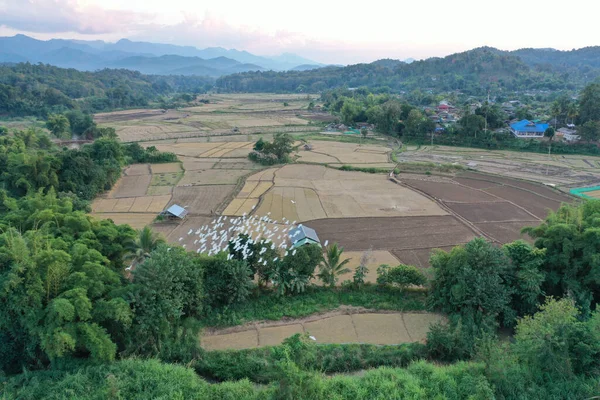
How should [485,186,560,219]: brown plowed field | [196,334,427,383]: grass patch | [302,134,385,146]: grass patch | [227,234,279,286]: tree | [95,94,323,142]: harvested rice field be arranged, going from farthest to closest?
[95,94,323,142]: harvested rice field → [302,134,385,146]: grass patch → [485,186,560,219]: brown plowed field → [227,234,279,286]: tree → [196,334,427,383]: grass patch

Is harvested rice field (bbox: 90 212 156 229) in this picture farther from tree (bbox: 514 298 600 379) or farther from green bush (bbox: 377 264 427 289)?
tree (bbox: 514 298 600 379)

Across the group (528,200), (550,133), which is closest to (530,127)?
(550,133)

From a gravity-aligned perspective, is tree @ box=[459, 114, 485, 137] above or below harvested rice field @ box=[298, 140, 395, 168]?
above

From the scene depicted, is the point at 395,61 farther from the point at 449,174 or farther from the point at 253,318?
the point at 253,318

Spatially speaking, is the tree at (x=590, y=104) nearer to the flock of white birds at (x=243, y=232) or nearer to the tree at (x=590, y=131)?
the tree at (x=590, y=131)

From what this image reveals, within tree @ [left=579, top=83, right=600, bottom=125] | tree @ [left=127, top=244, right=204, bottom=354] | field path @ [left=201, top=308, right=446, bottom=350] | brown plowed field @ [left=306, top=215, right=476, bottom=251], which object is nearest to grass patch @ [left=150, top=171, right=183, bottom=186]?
brown plowed field @ [left=306, top=215, right=476, bottom=251]

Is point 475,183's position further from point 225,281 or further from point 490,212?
point 225,281

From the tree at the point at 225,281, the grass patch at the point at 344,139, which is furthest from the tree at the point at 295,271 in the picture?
the grass patch at the point at 344,139
